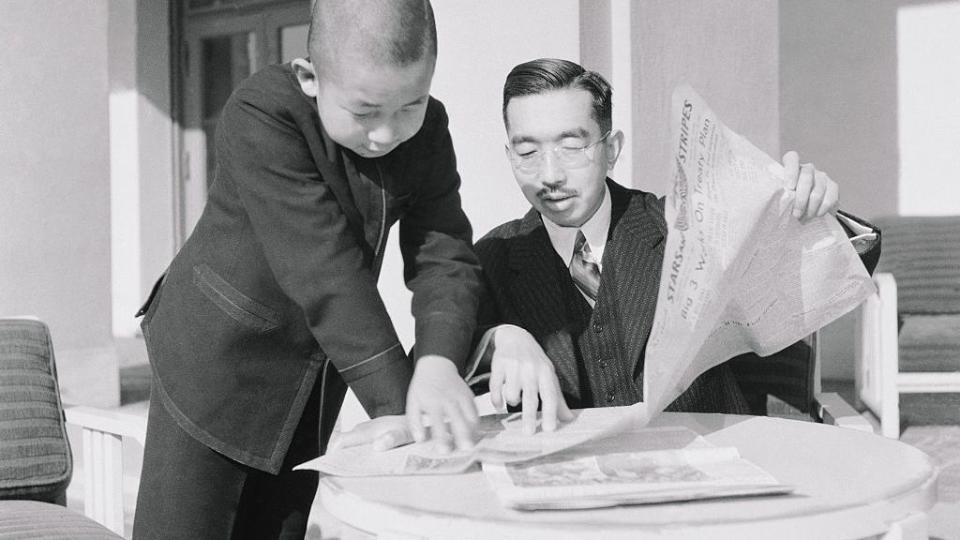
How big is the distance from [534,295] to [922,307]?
11.2 ft

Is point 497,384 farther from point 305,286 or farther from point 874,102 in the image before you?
point 874,102

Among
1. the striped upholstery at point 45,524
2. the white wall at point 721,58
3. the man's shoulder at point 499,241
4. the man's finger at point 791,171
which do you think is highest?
the white wall at point 721,58

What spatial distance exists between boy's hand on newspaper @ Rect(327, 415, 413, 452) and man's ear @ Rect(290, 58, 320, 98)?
36 cm

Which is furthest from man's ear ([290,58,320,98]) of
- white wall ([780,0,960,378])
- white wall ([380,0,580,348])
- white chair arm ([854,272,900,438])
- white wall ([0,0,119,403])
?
white wall ([780,0,960,378])

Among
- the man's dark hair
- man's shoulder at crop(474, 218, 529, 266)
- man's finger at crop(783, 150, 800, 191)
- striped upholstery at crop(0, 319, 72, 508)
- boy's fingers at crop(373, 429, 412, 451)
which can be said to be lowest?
striped upholstery at crop(0, 319, 72, 508)

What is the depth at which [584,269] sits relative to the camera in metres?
1.50

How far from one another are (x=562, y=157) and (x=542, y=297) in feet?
0.67

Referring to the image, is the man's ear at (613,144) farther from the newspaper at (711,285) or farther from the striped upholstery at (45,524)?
the striped upholstery at (45,524)

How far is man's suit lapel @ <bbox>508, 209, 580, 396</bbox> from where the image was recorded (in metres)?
1.44

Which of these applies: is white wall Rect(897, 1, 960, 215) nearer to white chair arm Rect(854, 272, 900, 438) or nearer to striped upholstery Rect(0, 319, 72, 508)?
white chair arm Rect(854, 272, 900, 438)

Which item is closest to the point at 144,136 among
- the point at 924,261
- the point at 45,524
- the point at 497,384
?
the point at 924,261

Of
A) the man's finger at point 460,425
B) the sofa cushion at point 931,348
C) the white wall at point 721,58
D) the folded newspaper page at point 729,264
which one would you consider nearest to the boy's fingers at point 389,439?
the man's finger at point 460,425

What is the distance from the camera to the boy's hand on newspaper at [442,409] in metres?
0.96

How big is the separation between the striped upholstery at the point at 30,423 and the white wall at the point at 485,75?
728 millimetres
